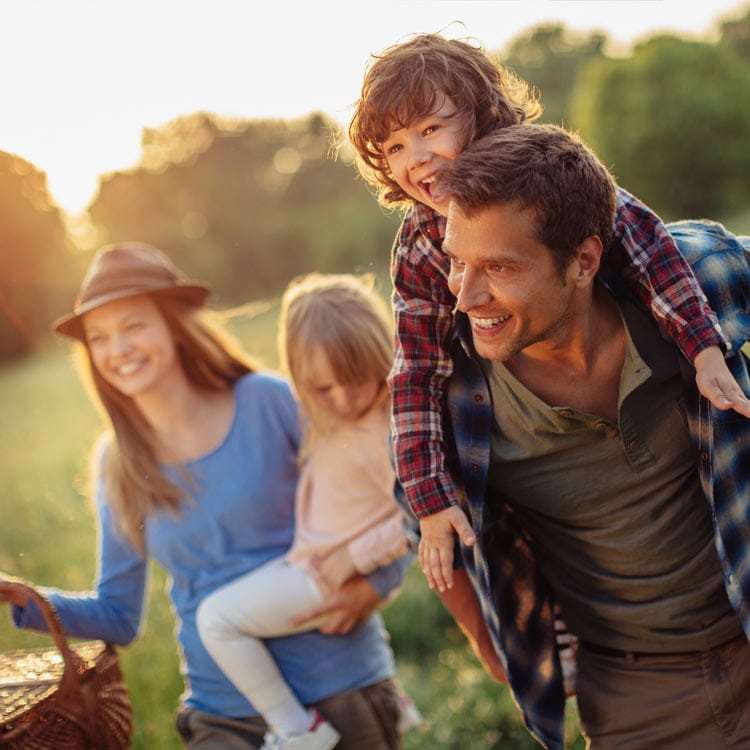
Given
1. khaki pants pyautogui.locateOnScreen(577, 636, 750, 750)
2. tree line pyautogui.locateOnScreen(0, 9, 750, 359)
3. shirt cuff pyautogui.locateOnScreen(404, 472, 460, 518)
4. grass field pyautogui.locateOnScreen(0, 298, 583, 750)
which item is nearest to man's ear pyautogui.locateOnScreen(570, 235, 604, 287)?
shirt cuff pyautogui.locateOnScreen(404, 472, 460, 518)

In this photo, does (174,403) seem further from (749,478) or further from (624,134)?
(624,134)

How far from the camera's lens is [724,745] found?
110 inches

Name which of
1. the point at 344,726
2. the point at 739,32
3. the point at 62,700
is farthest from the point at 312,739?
the point at 739,32

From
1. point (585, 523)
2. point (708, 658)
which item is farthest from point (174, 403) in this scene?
point (708, 658)

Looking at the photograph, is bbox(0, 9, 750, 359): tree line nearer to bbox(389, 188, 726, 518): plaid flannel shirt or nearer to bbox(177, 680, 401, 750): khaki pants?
bbox(177, 680, 401, 750): khaki pants

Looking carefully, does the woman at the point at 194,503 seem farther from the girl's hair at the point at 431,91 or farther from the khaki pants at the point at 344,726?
the girl's hair at the point at 431,91

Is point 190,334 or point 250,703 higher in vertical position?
point 190,334

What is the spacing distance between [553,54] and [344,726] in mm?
40343

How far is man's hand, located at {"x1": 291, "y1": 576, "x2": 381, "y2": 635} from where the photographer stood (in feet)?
11.6

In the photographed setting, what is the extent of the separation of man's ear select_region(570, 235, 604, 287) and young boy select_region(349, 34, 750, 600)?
0.11 meters

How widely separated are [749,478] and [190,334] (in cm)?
220

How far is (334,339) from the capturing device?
3.54 meters

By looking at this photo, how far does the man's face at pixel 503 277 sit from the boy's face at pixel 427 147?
13.3 inches

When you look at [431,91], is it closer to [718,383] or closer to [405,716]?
[718,383]
